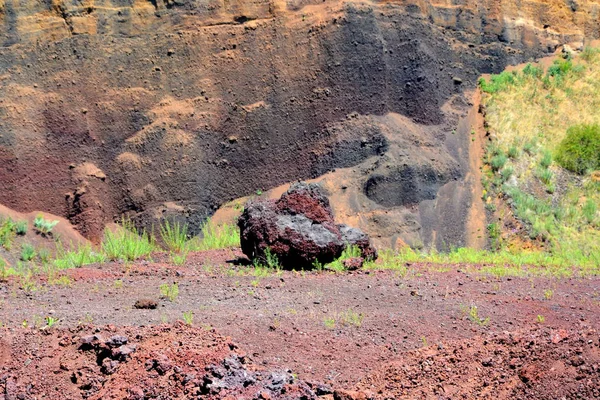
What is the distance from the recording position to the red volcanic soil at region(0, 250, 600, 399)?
682cm

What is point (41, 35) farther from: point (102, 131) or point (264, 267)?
point (264, 267)

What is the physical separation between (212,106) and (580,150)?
999 cm

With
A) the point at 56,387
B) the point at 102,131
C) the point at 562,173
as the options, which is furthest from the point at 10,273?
the point at 562,173

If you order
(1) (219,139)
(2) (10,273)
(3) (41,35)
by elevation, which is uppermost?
(3) (41,35)

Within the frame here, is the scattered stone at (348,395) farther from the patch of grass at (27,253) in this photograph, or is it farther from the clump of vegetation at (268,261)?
the patch of grass at (27,253)

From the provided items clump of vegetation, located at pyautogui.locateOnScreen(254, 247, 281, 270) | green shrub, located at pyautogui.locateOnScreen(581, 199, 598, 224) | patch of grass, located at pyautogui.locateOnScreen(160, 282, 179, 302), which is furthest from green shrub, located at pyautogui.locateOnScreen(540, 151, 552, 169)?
patch of grass, located at pyautogui.locateOnScreen(160, 282, 179, 302)

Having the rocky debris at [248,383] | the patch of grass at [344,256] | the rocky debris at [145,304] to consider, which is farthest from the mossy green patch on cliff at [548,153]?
the rocky debris at [248,383]

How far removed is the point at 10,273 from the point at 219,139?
10.3m

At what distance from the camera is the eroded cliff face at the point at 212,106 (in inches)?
869

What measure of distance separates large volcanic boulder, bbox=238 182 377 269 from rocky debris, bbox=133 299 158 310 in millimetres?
3879

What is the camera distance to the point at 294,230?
43.8 feet

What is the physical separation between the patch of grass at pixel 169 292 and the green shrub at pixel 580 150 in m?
15.8

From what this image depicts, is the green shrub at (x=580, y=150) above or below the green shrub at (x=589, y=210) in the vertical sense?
above

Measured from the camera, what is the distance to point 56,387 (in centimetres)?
719
